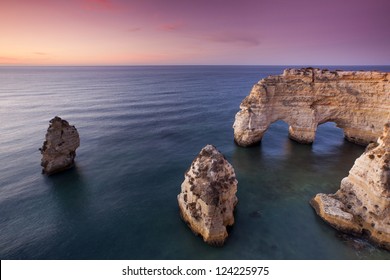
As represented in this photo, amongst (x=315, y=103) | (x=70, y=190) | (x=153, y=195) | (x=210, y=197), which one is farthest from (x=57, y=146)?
(x=315, y=103)

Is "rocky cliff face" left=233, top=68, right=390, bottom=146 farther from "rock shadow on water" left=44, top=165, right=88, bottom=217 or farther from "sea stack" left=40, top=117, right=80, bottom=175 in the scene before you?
"sea stack" left=40, top=117, right=80, bottom=175

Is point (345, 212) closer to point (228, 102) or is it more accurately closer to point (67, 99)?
point (228, 102)

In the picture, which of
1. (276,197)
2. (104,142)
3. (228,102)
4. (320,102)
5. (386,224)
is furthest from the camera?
(228,102)

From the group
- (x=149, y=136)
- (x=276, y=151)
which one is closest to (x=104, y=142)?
(x=149, y=136)

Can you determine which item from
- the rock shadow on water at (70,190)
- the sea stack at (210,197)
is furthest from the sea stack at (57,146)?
the sea stack at (210,197)

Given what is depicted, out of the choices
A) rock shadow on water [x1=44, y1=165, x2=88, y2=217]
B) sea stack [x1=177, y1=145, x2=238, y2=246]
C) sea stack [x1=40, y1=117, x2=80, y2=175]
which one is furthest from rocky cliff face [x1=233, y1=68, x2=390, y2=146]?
sea stack [x1=40, y1=117, x2=80, y2=175]

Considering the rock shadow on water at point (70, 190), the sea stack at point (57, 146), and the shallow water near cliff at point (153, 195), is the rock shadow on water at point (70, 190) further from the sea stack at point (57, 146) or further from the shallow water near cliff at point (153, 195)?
the sea stack at point (57, 146)

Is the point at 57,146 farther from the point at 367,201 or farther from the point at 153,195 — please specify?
the point at 367,201
